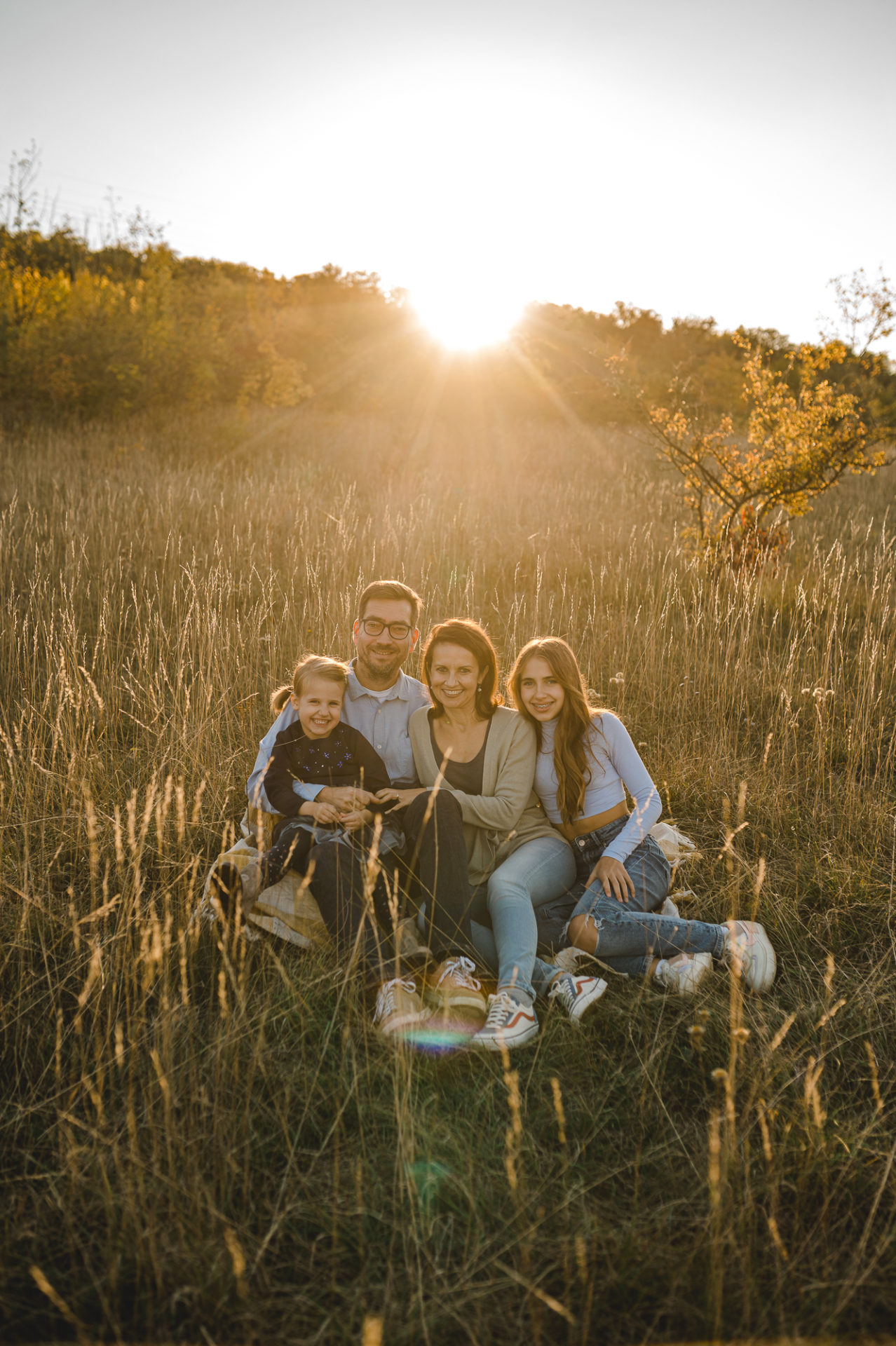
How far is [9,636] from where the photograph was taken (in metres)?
3.79

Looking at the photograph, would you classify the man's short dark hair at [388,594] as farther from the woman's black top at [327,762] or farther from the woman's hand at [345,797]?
the woman's hand at [345,797]

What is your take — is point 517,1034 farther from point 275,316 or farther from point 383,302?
point 383,302

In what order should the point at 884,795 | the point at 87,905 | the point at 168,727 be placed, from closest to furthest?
the point at 87,905 < the point at 884,795 < the point at 168,727

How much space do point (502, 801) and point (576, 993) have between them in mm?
655

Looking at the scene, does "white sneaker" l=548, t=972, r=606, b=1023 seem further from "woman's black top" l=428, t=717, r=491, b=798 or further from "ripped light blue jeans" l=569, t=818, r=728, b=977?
"woman's black top" l=428, t=717, r=491, b=798

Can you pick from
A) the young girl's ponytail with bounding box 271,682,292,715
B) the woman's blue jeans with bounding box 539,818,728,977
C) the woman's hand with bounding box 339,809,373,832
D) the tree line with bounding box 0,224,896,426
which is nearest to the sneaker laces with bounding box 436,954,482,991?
the woman's blue jeans with bounding box 539,818,728,977

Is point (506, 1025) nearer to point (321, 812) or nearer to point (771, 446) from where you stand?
point (321, 812)

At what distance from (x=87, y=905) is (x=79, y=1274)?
122cm

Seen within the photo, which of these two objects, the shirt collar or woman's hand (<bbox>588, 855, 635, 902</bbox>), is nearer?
woman's hand (<bbox>588, 855, 635, 902</bbox>)

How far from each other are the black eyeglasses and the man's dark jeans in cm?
64

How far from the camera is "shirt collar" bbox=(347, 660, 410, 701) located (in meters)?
2.82

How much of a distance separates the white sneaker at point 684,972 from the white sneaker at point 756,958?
0.27 ft

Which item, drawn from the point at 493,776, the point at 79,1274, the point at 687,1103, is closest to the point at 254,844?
the point at 493,776

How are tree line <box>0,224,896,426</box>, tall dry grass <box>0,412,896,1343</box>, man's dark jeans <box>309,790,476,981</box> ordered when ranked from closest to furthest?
1. tall dry grass <box>0,412,896,1343</box>
2. man's dark jeans <box>309,790,476,981</box>
3. tree line <box>0,224,896,426</box>
